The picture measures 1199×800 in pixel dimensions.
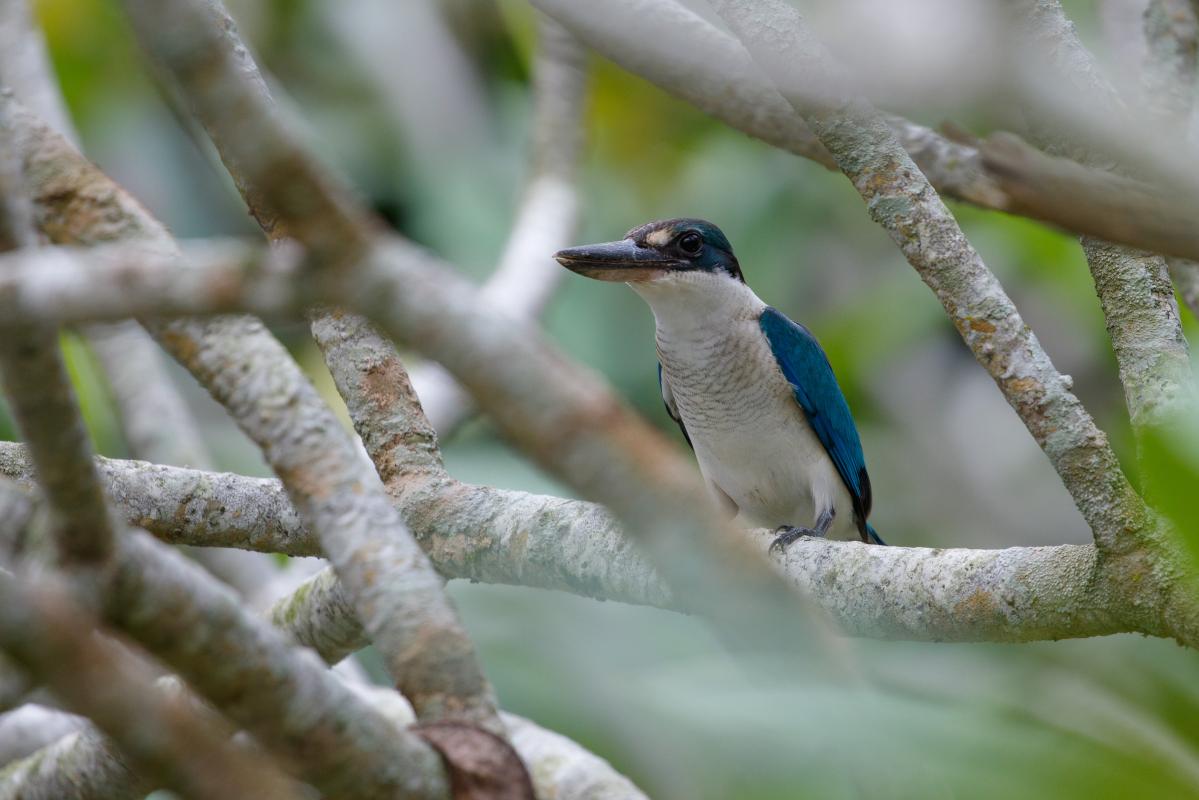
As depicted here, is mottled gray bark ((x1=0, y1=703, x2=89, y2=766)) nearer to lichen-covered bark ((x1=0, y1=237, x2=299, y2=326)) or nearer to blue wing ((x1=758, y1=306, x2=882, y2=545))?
blue wing ((x1=758, y1=306, x2=882, y2=545))

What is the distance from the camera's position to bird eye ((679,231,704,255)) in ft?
11.5

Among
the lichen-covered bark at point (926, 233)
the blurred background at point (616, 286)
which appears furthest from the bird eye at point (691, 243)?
the lichen-covered bark at point (926, 233)

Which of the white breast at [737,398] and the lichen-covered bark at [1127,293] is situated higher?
the lichen-covered bark at [1127,293]

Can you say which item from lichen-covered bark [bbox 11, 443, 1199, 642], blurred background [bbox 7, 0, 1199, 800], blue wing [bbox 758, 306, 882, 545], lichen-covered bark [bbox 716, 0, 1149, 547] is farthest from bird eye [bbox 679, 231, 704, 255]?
lichen-covered bark [bbox 716, 0, 1149, 547]

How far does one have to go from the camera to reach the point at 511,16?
6336 mm

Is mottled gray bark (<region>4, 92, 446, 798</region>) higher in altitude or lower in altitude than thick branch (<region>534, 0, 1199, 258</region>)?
lower

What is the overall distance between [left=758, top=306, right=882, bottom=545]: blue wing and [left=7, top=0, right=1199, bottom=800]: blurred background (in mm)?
580

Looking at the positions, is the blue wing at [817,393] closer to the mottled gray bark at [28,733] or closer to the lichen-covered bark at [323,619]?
the lichen-covered bark at [323,619]

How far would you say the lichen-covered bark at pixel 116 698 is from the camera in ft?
3.22

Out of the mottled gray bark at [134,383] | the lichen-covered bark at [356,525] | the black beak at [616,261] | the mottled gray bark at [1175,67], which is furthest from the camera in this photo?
the mottled gray bark at [134,383]

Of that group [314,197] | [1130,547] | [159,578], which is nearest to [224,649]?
[159,578]

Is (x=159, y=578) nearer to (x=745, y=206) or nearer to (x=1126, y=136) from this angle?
(x=1126, y=136)

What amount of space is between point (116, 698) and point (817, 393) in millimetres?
2903

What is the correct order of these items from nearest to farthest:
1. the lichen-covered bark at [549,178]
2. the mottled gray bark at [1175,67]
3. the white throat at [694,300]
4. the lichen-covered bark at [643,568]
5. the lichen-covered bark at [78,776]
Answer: the lichen-covered bark at [643,568]
the lichen-covered bark at [78,776]
the mottled gray bark at [1175,67]
the white throat at [694,300]
the lichen-covered bark at [549,178]
